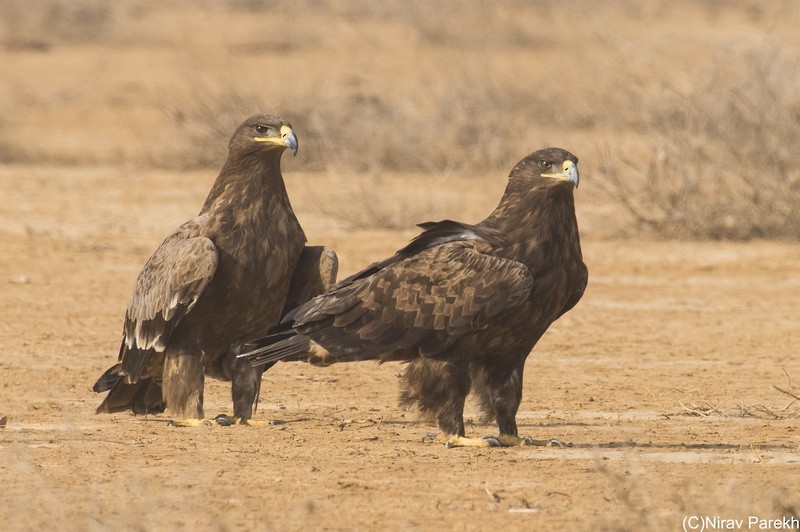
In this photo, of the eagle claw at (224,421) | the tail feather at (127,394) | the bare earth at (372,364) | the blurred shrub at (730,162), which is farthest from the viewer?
the blurred shrub at (730,162)

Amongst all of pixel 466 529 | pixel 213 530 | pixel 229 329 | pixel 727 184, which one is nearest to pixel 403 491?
pixel 466 529

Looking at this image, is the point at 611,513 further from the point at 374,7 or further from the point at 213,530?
the point at 374,7

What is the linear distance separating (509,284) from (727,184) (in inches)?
352

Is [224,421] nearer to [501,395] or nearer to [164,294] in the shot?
[164,294]

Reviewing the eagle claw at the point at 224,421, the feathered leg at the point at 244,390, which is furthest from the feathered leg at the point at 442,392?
the eagle claw at the point at 224,421

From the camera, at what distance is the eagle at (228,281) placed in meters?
8.22

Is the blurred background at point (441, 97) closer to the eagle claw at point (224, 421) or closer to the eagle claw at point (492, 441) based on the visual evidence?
the eagle claw at point (224, 421)

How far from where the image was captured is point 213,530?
6109 mm

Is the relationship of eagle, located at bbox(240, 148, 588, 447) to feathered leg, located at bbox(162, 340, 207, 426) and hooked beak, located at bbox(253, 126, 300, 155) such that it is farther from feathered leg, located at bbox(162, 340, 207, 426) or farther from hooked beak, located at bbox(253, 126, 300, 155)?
hooked beak, located at bbox(253, 126, 300, 155)

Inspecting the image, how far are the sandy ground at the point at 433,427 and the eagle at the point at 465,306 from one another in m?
0.32

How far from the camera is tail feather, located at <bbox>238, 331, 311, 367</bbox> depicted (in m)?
8.04

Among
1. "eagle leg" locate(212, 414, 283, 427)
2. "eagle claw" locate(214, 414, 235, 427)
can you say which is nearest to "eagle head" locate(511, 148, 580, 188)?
"eagle leg" locate(212, 414, 283, 427)

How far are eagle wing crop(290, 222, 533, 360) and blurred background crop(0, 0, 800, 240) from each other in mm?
7454

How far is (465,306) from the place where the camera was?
7637 mm
